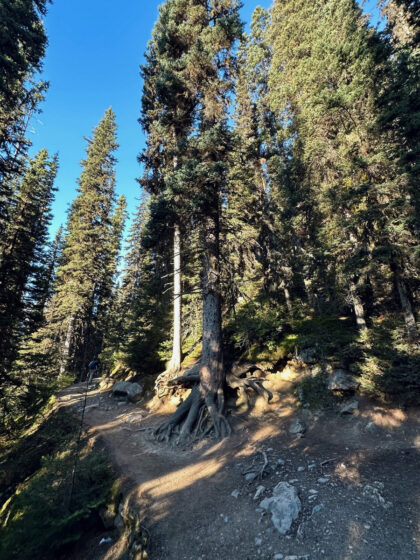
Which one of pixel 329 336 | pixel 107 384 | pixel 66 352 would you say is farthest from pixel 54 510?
pixel 66 352

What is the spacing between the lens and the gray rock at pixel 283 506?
438 centimetres

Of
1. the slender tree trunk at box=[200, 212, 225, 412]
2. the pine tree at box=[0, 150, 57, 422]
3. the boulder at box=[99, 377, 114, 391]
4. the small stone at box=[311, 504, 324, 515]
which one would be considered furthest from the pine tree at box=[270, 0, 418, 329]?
the boulder at box=[99, 377, 114, 391]

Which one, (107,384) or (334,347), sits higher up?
(334,347)

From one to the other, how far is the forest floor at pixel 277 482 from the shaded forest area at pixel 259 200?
4.00ft

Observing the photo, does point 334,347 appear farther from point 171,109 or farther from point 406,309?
point 171,109

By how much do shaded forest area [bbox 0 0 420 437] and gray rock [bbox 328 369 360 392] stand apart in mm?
545

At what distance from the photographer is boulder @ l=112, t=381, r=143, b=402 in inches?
562

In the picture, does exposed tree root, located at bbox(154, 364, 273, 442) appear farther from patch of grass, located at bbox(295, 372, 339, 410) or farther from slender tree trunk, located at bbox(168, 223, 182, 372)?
slender tree trunk, located at bbox(168, 223, 182, 372)

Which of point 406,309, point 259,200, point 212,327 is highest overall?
point 259,200

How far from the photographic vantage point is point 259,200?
16.5m

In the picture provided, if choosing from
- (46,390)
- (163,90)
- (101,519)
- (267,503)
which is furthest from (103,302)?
(267,503)

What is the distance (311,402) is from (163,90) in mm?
14487

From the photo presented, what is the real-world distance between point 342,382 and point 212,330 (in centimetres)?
506

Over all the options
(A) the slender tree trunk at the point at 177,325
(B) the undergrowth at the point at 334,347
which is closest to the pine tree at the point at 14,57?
(A) the slender tree trunk at the point at 177,325
